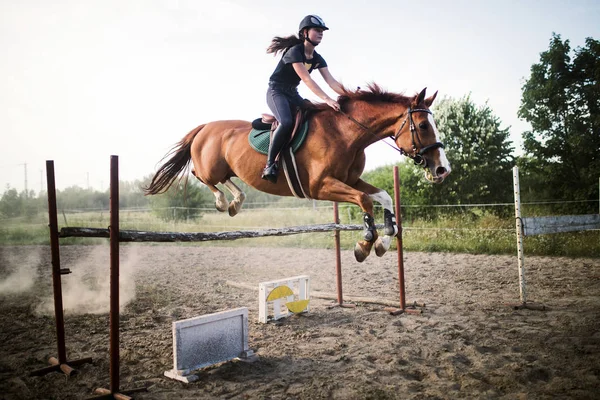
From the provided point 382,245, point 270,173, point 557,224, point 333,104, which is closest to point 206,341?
point 270,173

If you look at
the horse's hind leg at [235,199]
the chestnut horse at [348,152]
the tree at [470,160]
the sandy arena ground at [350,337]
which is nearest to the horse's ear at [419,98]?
the chestnut horse at [348,152]

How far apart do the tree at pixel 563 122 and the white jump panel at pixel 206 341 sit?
1078 cm

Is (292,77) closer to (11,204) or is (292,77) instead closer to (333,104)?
(333,104)

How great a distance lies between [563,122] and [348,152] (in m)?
11.6

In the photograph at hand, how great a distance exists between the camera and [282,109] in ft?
11.2

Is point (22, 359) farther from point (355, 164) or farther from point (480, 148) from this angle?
point (480, 148)

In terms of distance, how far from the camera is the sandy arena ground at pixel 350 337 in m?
3.10

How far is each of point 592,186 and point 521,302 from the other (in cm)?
747

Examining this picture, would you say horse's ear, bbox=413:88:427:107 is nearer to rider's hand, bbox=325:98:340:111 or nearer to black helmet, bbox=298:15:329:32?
rider's hand, bbox=325:98:340:111

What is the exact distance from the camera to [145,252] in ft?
43.0

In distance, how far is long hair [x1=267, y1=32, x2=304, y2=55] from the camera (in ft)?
11.3

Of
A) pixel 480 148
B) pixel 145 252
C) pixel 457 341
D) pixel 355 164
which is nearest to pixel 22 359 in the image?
pixel 355 164

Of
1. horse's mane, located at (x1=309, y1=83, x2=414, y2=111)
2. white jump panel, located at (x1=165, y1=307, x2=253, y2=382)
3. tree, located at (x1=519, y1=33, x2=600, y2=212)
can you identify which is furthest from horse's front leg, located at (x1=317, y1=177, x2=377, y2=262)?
tree, located at (x1=519, y1=33, x2=600, y2=212)

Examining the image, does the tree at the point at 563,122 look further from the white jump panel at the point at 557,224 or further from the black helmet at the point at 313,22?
the black helmet at the point at 313,22
